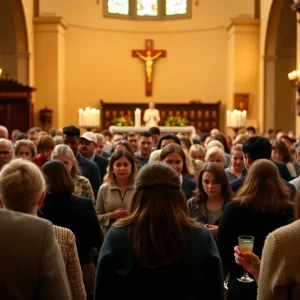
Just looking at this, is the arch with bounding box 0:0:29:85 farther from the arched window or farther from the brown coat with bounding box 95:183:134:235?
the brown coat with bounding box 95:183:134:235

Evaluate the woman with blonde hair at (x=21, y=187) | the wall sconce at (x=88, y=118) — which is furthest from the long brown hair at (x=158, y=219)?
the wall sconce at (x=88, y=118)

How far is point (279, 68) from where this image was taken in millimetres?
22578

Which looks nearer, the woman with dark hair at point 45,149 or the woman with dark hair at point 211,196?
the woman with dark hair at point 211,196

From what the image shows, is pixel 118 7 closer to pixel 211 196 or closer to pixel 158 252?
pixel 211 196

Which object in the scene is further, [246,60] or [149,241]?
[246,60]

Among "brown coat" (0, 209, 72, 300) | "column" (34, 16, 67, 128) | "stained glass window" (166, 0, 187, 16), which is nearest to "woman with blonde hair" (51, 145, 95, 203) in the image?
"brown coat" (0, 209, 72, 300)

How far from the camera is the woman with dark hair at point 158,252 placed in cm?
314

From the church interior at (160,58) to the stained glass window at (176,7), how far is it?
0.23 metres

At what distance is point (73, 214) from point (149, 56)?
1977 cm

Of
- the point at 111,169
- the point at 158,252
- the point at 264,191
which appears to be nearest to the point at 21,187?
the point at 158,252

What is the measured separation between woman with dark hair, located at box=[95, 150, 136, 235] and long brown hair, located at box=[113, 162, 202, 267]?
281cm

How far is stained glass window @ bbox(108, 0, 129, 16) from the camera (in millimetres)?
24797

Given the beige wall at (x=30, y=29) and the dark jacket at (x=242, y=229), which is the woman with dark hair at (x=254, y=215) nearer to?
the dark jacket at (x=242, y=229)

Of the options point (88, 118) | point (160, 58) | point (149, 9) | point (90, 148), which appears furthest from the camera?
point (149, 9)
